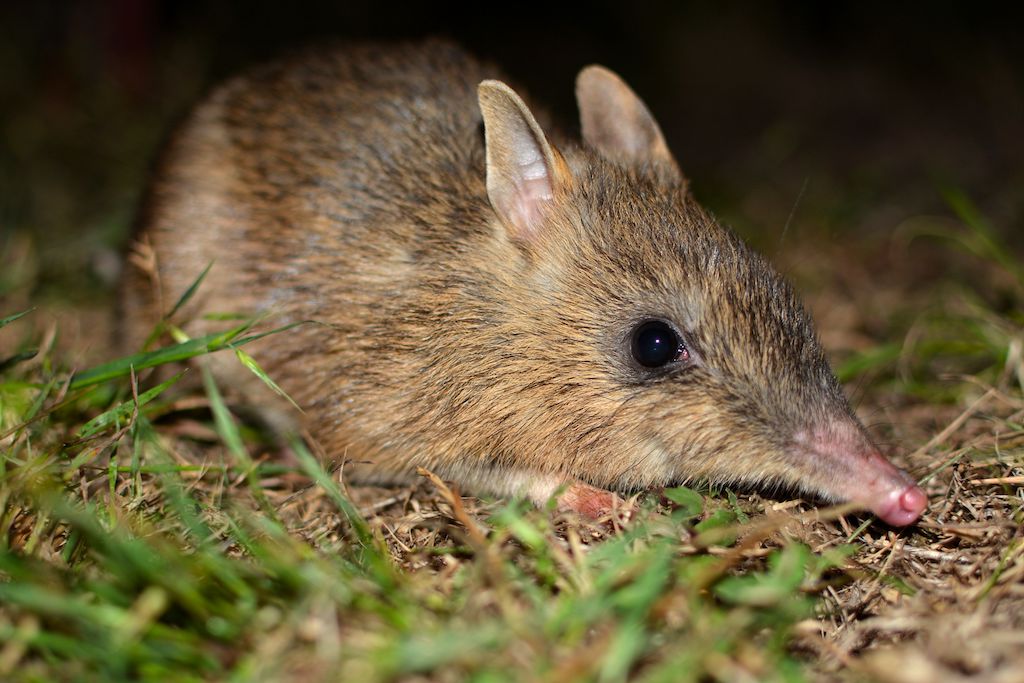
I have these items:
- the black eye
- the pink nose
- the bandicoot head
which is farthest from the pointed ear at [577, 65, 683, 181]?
the pink nose

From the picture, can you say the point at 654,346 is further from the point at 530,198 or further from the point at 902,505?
the point at 902,505

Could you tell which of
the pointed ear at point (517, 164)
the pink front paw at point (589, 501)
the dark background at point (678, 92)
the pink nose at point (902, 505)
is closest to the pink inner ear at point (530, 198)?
the pointed ear at point (517, 164)

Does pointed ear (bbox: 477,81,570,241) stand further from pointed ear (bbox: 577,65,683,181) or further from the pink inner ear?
pointed ear (bbox: 577,65,683,181)

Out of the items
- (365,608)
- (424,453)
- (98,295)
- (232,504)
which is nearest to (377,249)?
(424,453)

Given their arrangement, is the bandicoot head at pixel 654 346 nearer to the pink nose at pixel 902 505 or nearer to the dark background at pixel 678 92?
the pink nose at pixel 902 505

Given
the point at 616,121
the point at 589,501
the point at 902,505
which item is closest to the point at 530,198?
the point at 616,121
